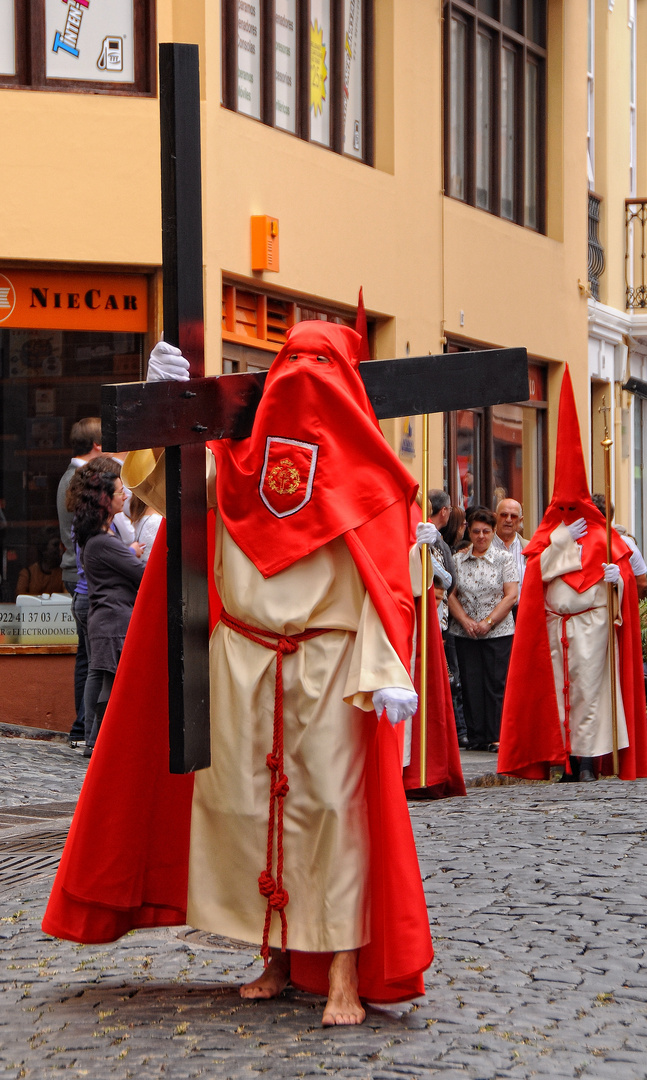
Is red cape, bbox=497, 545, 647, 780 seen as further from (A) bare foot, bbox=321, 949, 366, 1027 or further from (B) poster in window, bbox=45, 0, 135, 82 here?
(A) bare foot, bbox=321, 949, 366, 1027

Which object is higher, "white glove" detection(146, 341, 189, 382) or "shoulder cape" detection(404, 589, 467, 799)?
"white glove" detection(146, 341, 189, 382)

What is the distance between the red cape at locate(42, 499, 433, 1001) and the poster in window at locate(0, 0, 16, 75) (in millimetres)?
8403

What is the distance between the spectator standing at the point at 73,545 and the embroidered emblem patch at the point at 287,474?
591cm

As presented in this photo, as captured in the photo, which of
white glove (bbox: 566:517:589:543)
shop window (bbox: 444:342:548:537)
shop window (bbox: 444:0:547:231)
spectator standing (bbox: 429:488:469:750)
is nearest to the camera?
white glove (bbox: 566:517:589:543)

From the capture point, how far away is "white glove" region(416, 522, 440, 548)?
29.2 feet

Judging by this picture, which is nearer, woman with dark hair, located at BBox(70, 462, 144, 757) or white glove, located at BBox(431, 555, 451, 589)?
woman with dark hair, located at BBox(70, 462, 144, 757)

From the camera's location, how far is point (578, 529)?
10.6 m

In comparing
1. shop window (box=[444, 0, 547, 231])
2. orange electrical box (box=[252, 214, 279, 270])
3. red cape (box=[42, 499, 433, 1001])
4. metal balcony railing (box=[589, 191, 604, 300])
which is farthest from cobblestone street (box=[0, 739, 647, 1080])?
metal balcony railing (box=[589, 191, 604, 300])

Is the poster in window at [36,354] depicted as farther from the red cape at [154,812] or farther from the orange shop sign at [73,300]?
the red cape at [154,812]

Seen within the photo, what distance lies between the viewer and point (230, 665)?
4562 mm

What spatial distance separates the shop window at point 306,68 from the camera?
42.6ft

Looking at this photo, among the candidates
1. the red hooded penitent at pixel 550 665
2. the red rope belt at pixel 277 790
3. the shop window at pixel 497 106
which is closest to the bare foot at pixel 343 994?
the red rope belt at pixel 277 790

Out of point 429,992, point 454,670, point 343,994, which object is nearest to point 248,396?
point 343,994

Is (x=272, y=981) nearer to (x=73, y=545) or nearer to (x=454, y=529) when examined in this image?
(x=73, y=545)
